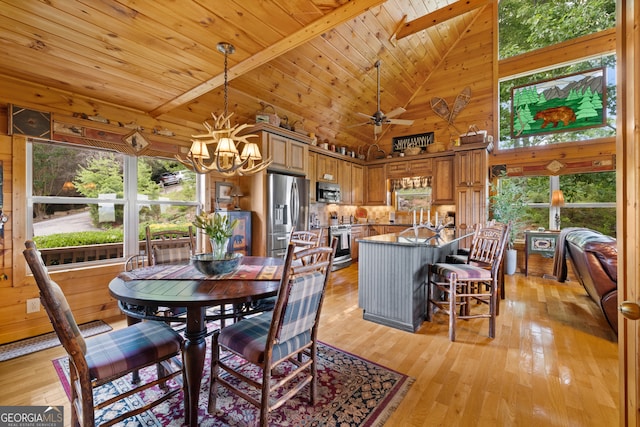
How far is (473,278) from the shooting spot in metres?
2.68

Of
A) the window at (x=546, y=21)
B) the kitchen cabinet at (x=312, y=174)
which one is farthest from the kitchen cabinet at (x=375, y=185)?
the window at (x=546, y=21)

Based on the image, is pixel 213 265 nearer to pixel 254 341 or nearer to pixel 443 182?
pixel 254 341

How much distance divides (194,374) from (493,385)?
6.50ft

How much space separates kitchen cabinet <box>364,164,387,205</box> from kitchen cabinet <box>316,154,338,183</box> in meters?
1.24

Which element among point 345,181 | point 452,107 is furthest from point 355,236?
point 452,107

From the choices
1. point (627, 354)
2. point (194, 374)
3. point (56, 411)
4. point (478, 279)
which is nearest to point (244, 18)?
point (194, 374)

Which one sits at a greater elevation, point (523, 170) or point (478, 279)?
point (523, 170)

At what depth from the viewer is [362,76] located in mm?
4938

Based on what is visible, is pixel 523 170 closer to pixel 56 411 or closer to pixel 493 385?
pixel 493 385

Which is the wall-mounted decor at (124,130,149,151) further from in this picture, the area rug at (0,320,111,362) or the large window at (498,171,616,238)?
the large window at (498,171,616,238)

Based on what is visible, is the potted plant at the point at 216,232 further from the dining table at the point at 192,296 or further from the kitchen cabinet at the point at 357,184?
the kitchen cabinet at the point at 357,184

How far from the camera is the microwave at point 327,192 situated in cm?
555

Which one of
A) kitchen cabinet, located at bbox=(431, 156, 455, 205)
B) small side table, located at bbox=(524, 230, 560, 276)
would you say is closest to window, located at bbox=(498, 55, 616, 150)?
kitchen cabinet, located at bbox=(431, 156, 455, 205)

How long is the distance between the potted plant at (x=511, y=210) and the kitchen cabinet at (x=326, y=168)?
3247mm
